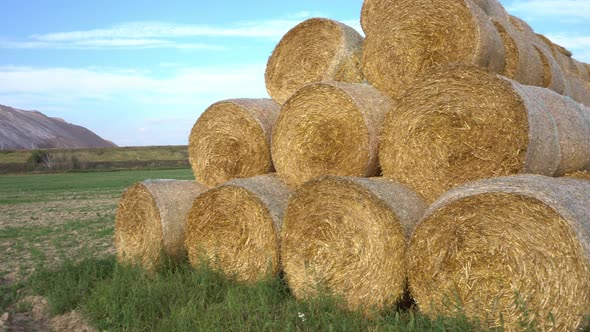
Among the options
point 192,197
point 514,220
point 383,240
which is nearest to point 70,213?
point 192,197

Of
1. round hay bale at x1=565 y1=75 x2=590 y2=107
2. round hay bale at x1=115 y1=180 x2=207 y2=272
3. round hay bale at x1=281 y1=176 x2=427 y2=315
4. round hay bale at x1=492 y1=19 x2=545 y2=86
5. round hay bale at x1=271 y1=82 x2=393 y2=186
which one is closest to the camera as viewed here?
round hay bale at x1=281 y1=176 x2=427 y2=315

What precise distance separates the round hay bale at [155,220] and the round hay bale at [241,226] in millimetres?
422

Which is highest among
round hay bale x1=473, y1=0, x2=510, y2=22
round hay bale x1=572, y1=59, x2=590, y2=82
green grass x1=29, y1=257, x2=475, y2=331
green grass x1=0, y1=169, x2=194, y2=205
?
round hay bale x1=473, y1=0, x2=510, y2=22

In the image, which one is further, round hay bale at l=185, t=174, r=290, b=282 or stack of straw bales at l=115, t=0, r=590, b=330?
round hay bale at l=185, t=174, r=290, b=282

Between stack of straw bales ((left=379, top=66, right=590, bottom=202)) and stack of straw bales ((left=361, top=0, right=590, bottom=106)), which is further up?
stack of straw bales ((left=361, top=0, right=590, bottom=106))

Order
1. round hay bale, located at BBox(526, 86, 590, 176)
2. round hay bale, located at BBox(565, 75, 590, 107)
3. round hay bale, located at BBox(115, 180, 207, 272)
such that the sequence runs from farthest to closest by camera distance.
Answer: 1. round hay bale, located at BBox(565, 75, 590, 107)
2. round hay bale, located at BBox(115, 180, 207, 272)
3. round hay bale, located at BBox(526, 86, 590, 176)

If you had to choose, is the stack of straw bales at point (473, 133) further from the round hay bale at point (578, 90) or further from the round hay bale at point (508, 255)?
the round hay bale at point (578, 90)

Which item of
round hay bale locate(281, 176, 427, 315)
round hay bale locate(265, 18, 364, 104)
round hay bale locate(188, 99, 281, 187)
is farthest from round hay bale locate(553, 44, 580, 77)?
round hay bale locate(281, 176, 427, 315)

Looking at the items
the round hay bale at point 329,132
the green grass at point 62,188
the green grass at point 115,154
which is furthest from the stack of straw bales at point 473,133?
the green grass at point 115,154

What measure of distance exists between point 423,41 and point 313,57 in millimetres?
1839

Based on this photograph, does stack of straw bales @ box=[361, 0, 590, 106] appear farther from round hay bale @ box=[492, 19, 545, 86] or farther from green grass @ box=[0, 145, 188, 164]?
green grass @ box=[0, 145, 188, 164]

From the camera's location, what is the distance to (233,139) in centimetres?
744

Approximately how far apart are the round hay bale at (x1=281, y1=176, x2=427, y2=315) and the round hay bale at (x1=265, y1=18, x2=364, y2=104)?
7.52 ft

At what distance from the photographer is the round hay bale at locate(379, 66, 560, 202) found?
5.11 meters
